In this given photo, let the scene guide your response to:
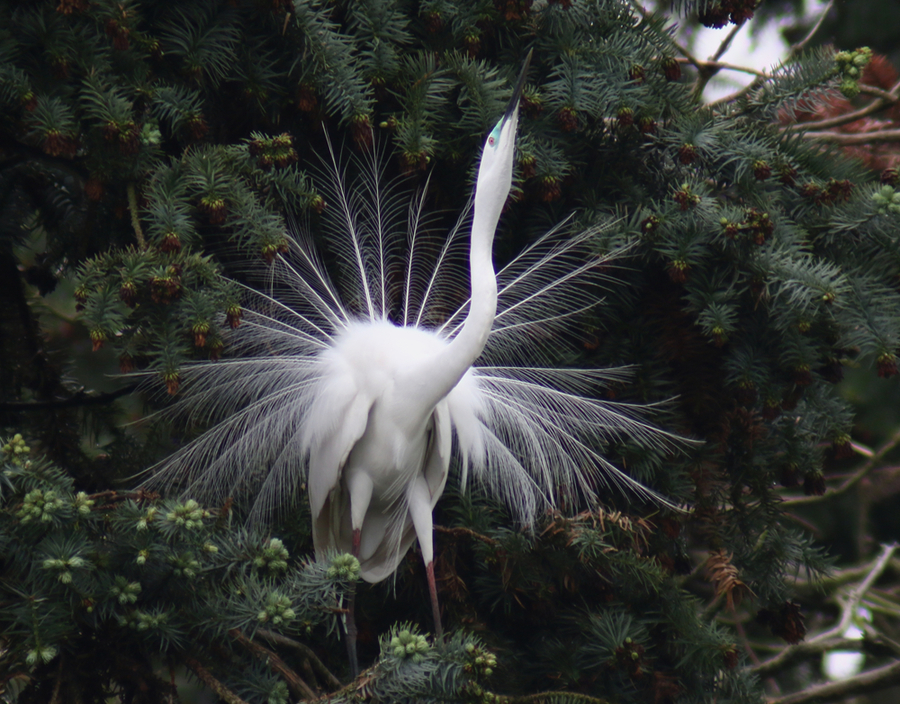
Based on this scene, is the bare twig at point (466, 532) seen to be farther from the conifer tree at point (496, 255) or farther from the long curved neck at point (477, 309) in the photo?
the long curved neck at point (477, 309)

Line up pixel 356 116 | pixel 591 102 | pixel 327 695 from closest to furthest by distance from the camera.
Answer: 1. pixel 327 695
2. pixel 356 116
3. pixel 591 102

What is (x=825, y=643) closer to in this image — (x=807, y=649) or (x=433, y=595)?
(x=807, y=649)

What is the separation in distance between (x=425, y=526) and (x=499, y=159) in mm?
821

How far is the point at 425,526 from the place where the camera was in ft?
6.48

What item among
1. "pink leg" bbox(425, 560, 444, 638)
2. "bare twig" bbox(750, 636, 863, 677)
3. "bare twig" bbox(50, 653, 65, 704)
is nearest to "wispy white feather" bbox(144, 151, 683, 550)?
"pink leg" bbox(425, 560, 444, 638)

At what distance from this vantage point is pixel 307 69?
1.79m

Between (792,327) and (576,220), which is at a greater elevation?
(576,220)

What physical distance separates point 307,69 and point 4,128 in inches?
25.3

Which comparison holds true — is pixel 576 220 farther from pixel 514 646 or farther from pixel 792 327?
pixel 514 646

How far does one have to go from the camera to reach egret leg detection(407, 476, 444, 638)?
1.90 meters

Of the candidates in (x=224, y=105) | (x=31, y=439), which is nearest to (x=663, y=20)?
(x=224, y=105)

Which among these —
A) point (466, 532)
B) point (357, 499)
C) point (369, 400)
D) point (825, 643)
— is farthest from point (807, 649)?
point (369, 400)

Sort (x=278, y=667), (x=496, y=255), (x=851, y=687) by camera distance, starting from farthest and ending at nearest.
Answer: (x=851, y=687)
(x=496, y=255)
(x=278, y=667)

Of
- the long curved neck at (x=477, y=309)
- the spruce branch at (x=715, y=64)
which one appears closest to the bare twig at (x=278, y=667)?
the long curved neck at (x=477, y=309)
